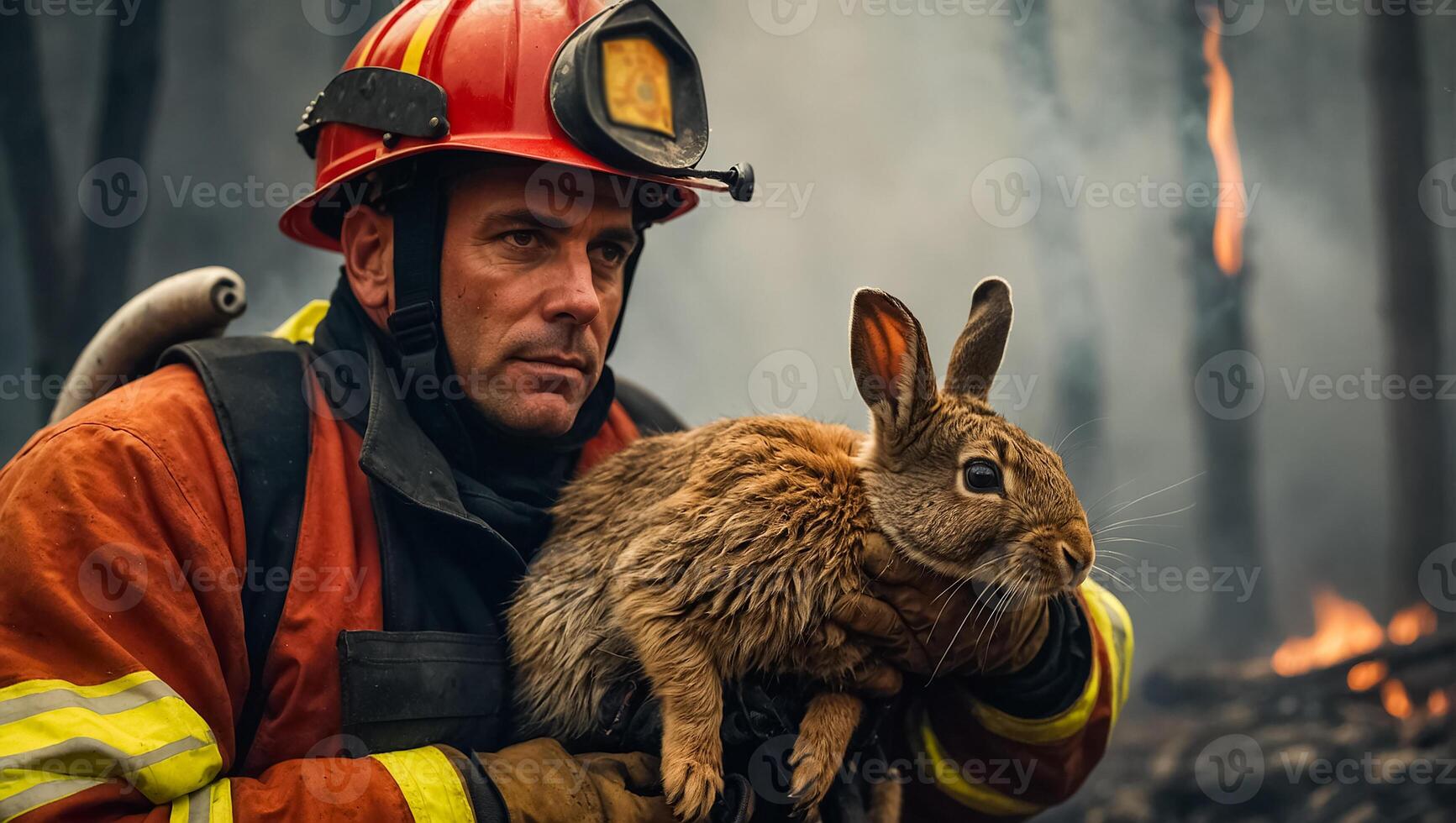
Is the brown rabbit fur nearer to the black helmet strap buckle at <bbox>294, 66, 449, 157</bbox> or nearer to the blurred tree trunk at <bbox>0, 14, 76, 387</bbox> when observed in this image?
the black helmet strap buckle at <bbox>294, 66, 449, 157</bbox>

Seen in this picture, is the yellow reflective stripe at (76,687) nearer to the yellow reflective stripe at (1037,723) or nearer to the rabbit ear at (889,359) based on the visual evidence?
the rabbit ear at (889,359)

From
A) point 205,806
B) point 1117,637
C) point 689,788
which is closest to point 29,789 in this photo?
point 205,806

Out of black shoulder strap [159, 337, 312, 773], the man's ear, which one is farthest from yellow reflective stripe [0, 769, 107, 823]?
the man's ear

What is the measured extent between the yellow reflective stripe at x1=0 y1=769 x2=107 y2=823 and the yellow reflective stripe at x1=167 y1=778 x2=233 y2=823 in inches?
6.4

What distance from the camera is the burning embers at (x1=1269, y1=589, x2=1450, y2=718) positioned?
5297 mm

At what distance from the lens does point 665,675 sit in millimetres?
2086

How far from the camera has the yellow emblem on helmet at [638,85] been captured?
2.35 metres

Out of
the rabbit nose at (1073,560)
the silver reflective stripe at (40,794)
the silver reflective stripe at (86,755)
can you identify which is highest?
the rabbit nose at (1073,560)

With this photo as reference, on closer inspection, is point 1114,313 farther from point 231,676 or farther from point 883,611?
point 231,676

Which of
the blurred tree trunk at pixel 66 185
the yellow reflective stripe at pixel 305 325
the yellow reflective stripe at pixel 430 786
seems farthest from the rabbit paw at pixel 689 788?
the blurred tree trunk at pixel 66 185

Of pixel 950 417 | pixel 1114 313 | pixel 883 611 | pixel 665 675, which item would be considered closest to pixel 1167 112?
pixel 1114 313

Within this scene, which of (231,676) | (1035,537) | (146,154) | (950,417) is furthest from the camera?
(146,154)

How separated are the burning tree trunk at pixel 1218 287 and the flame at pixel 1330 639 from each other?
0.65 feet

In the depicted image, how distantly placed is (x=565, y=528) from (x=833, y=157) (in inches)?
135
